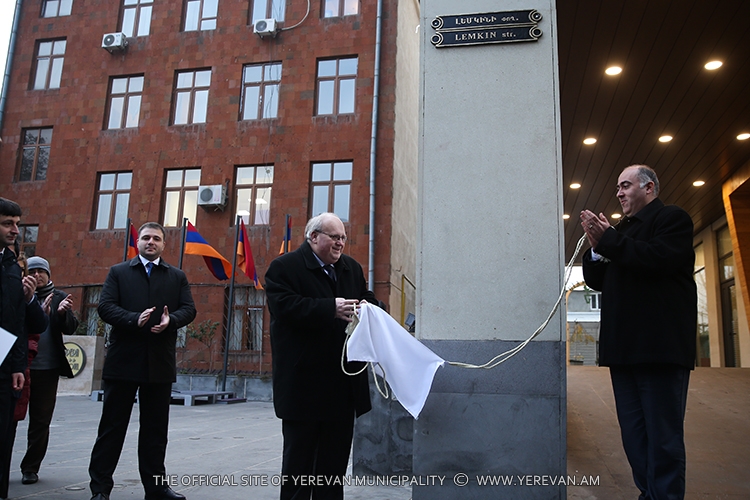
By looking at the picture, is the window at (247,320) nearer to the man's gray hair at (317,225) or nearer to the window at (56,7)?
the window at (56,7)

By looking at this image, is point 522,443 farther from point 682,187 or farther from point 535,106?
point 682,187

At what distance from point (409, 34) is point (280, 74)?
17.3 feet

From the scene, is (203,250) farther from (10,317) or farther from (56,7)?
(56,7)

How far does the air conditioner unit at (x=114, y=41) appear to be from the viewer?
855 inches

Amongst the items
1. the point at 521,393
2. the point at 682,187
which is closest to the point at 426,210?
the point at 521,393

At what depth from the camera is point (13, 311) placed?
12.7 feet

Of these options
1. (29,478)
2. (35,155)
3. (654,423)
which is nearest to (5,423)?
(29,478)

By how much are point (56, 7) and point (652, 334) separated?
86.3 feet

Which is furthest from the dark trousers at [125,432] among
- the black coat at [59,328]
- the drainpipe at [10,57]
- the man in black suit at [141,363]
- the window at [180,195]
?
the drainpipe at [10,57]

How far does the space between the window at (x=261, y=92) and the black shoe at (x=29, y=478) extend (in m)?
17.2

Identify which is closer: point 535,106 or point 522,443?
point 522,443

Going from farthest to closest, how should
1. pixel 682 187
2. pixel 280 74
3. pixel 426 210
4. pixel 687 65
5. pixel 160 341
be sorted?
pixel 280 74
pixel 682 187
pixel 687 65
pixel 160 341
pixel 426 210

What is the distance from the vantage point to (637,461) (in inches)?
131

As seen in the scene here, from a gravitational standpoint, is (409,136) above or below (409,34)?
below
